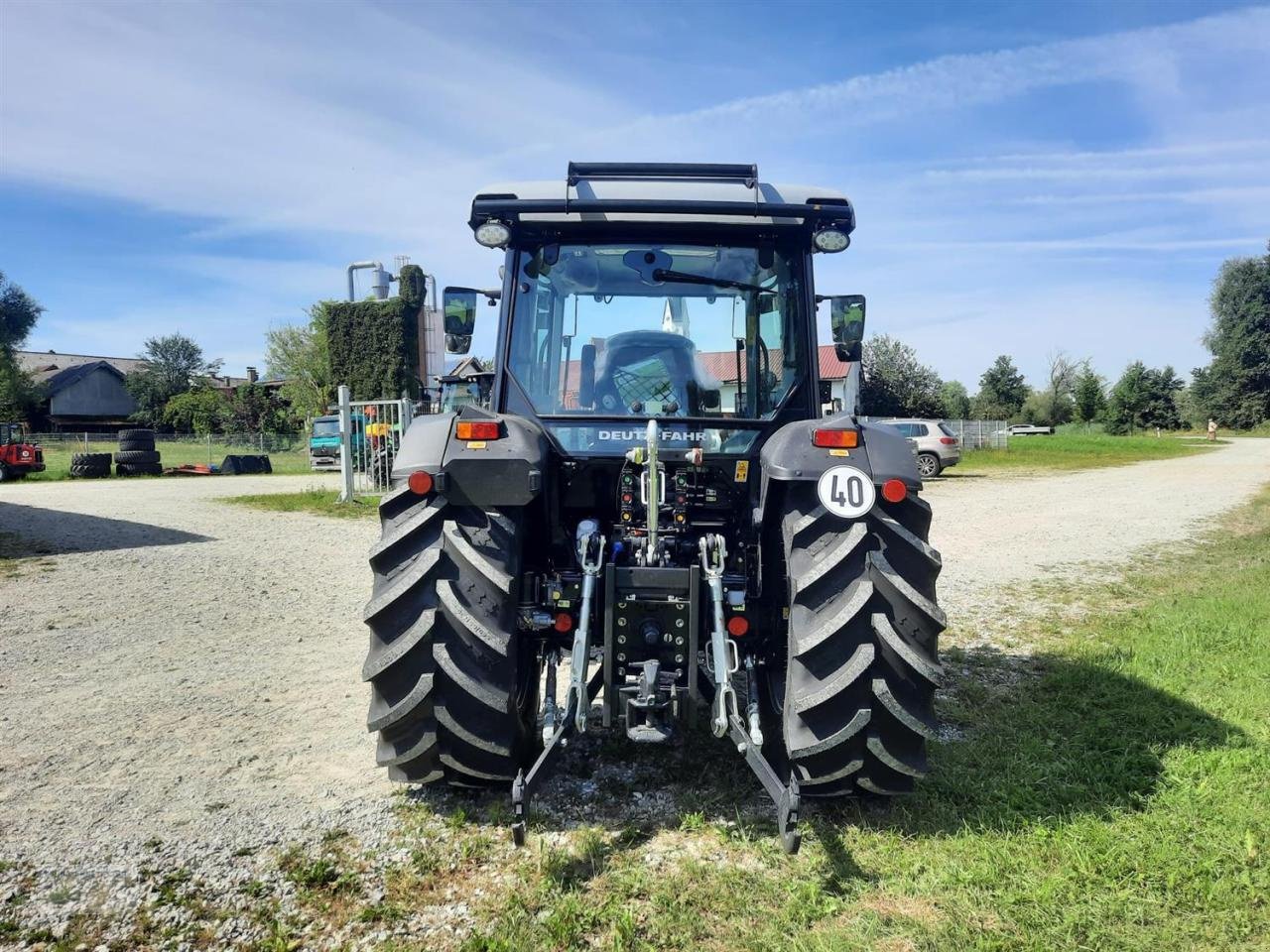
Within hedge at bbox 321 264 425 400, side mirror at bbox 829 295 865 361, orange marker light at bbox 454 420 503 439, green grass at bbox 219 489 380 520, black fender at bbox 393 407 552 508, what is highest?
hedge at bbox 321 264 425 400

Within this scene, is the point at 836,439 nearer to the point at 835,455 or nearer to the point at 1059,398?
the point at 835,455

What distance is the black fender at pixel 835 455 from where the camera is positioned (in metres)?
3.46

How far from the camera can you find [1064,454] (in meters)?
37.2

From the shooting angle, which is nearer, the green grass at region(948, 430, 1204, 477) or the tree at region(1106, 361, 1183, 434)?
the green grass at region(948, 430, 1204, 477)

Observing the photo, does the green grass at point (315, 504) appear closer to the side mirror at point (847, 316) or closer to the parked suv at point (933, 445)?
the side mirror at point (847, 316)

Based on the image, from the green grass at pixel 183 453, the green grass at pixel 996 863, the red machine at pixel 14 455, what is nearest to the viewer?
the green grass at pixel 996 863

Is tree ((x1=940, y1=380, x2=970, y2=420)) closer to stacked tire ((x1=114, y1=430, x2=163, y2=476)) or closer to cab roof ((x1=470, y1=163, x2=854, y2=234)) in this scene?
stacked tire ((x1=114, y1=430, x2=163, y2=476))

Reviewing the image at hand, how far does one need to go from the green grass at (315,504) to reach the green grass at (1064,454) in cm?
1816

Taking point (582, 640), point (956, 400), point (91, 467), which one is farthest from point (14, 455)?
point (956, 400)

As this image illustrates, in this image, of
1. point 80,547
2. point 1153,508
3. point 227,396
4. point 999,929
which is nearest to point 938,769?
point 999,929

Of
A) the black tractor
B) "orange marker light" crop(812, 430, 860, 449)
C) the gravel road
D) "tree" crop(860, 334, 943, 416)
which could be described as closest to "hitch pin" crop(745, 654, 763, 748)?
the black tractor

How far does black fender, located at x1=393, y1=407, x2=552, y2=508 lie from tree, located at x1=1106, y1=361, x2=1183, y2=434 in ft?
230

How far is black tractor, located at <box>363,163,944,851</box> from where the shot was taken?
→ 3.33 m

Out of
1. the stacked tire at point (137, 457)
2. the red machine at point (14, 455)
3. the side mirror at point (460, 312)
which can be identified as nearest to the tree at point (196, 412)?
the stacked tire at point (137, 457)
